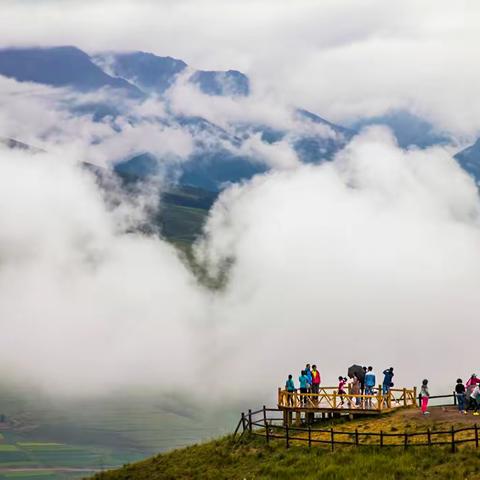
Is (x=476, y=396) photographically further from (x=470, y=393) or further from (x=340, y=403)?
(x=340, y=403)

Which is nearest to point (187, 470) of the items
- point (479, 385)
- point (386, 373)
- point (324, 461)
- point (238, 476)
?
point (238, 476)

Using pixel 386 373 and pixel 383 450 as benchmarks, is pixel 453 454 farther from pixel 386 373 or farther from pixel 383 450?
pixel 386 373

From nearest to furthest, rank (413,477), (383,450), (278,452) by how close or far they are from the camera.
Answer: (413,477), (383,450), (278,452)

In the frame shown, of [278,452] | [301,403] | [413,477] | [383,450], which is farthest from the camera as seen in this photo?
[301,403]

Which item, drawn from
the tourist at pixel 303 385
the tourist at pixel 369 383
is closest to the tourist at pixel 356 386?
the tourist at pixel 369 383

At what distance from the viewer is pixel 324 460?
223ft

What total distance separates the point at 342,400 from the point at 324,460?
11.3 m

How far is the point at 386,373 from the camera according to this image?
76.8m

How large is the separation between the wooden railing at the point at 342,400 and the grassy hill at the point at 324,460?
1.61m

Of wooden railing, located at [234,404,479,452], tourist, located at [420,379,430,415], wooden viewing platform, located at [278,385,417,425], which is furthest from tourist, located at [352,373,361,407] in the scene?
tourist, located at [420,379,430,415]

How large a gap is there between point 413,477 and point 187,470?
20642mm

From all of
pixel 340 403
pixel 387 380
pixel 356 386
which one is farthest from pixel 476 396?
pixel 340 403

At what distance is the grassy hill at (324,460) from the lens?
207ft

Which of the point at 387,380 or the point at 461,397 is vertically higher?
the point at 387,380
